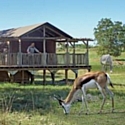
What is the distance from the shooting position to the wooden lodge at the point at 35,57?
82.4ft

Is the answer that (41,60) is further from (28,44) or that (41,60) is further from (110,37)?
(110,37)

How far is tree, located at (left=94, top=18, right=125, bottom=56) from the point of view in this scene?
64.0 m

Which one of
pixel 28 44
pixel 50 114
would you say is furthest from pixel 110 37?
pixel 50 114

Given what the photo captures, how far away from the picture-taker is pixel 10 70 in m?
24.9

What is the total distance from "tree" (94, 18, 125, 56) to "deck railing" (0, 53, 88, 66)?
121ft

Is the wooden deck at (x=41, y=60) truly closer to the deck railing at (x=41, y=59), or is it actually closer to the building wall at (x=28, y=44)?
the deck railing at (x=41, y=59)

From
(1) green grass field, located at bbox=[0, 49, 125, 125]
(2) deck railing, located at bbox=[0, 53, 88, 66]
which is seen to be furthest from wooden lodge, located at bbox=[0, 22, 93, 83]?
(1) green grass field, located at bbox=[0, 49, 125, 125]

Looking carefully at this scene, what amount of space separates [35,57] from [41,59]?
449 millimetres

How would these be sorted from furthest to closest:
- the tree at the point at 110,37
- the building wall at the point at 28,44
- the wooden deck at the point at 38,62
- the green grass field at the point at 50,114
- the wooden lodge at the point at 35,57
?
1. the tree at the point at 110,37
2. the building wall at the point at 28,44
3. the wooden lodge at the point at 35,57
4. the wooden deck at the point at 38,62
5. the green grass field at the point at 50,114

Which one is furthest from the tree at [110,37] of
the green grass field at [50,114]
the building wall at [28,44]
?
the green grass field at [50,114]

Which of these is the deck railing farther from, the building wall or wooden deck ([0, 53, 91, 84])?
the building wall

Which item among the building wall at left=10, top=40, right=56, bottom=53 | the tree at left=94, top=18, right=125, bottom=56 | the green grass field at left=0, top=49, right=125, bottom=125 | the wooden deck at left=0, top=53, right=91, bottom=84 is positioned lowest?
the green grass field at left=0, top=49, right=125, bottom=125

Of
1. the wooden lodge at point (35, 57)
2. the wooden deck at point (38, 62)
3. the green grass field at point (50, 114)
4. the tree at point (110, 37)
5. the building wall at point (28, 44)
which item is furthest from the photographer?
the tree at point (110, 37)

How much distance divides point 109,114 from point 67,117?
53.5 inches
